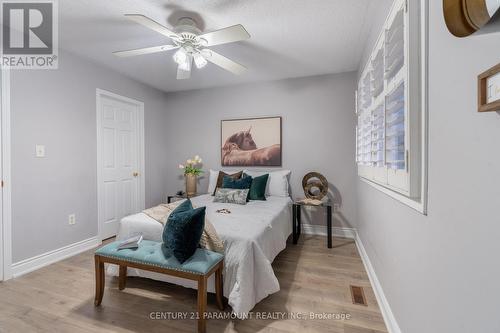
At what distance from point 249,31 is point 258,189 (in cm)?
196

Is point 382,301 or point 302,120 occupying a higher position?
point 302,120

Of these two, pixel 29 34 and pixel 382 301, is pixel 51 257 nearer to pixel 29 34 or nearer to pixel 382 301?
pixel 29 34

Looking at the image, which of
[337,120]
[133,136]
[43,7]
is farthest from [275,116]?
[43,7]

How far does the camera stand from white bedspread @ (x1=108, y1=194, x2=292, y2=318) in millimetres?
1666

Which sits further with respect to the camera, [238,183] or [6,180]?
[238,183]

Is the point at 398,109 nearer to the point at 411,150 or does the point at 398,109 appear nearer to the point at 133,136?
the point at 411,150

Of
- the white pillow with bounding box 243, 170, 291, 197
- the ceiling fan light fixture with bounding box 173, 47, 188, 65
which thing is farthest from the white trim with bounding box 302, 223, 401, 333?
the ceiling fan light fixture with bounding box 173, 47, 188, 65

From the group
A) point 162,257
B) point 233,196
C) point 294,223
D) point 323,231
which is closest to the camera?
point 162,257

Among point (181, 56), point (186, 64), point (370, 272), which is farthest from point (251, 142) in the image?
point (370, 272)

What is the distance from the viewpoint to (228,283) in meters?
1.77

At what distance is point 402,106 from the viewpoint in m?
1.27

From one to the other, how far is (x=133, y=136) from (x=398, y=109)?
381 centimetres

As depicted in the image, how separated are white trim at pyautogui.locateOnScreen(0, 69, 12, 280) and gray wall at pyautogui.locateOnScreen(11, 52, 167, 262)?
0.15 ft

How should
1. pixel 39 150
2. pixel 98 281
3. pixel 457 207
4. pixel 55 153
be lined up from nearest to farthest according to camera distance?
pixel 457 207 → pixel 98 281 → pixel 39 150 → pixel 55 153
